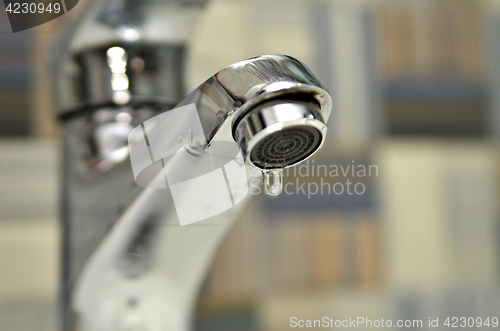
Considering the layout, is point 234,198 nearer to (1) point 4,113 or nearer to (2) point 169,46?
(2) point 169,46

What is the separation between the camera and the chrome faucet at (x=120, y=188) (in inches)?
10.9

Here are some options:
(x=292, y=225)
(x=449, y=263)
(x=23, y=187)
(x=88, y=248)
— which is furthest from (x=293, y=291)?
(x=88, y=248)

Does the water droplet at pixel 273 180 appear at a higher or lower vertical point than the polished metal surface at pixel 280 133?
lower

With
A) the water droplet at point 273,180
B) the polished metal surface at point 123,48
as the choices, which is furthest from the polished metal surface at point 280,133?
the polished metal surface at point 123,48

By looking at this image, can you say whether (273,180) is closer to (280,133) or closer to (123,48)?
(280,133)

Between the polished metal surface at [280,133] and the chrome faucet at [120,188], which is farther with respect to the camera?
the chrome faucet at [120,188]

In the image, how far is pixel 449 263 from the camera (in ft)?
3.16

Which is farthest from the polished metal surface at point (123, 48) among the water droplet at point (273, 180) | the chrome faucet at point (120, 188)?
the water droplet at point (273, 180)

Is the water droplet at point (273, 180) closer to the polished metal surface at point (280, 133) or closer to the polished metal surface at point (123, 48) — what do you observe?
the polished metal surface at point (280, 133)

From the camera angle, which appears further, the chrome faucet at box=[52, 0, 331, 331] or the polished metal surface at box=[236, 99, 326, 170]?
the chrome faucet at box=[52, 0, 331, 331]

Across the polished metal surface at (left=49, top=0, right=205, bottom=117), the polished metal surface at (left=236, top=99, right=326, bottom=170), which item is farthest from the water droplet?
the polished metal surface at (left=49, top=0, right=205, bottom=117)

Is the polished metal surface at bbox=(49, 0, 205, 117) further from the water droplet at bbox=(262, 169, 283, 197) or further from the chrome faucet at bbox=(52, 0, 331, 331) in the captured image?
the water droplet at bbox=(262, 169, 283, 197)

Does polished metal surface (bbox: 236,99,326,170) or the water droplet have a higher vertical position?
polished metal surface (bbox: 236,99,326,170)

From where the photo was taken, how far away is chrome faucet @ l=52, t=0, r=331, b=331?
28 centimetres
